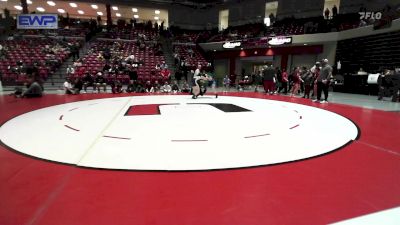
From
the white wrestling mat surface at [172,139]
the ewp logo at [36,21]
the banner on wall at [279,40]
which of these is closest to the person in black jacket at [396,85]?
the white wrestling mat surface at [172,139]

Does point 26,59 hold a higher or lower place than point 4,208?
higher

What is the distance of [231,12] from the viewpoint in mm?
29469

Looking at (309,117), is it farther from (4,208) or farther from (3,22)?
(3,22)

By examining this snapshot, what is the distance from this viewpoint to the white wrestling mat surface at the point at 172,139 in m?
2.99

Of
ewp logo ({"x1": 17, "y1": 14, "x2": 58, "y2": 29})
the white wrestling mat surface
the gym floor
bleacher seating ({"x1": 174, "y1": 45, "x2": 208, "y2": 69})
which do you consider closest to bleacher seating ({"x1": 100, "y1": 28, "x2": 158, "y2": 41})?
bleacher seating ({"x1": 174, "y1": 45, "x2": 208, "y2": 69})

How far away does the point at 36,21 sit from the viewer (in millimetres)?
13477

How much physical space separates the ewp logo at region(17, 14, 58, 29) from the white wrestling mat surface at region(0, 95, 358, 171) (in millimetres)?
9741

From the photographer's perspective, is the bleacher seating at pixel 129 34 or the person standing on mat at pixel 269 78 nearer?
the person standing on mat at pixel 269 78

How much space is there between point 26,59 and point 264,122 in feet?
58.7

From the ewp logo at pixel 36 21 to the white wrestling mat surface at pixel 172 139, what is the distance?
9741 mm

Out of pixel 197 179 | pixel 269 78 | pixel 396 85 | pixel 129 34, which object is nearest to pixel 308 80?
pixel 269 78

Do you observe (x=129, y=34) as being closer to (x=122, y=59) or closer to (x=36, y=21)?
(x=122, y=59)

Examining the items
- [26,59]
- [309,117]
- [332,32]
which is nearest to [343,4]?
[332,32]

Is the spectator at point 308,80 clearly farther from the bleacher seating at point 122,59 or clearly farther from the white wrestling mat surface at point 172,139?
the bleacher seating at point 122,59
